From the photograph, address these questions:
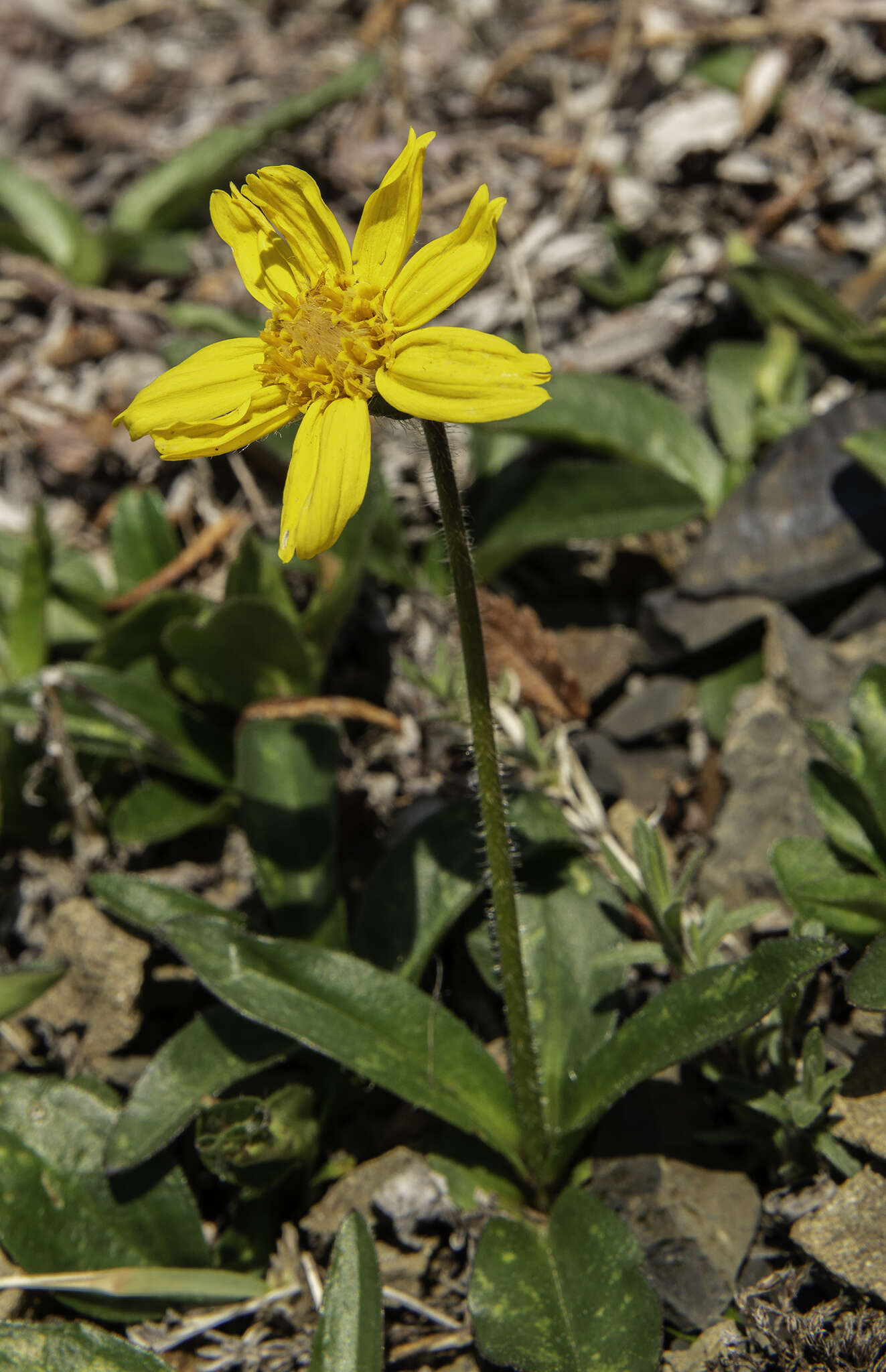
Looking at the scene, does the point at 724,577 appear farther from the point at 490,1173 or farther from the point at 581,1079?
the point at 490,1173

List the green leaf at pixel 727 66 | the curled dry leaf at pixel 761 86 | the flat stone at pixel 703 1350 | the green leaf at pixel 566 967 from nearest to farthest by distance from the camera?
the flat stone at pixel 703 1350
the green leaf at pixel 566 967
the curled dry leaf at pixel 761 86
the green leaf at pixel 727 66

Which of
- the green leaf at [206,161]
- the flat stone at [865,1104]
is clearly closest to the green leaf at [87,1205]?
the flat stone at [865,1104]

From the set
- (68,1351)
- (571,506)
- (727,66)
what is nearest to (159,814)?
(68,1351)

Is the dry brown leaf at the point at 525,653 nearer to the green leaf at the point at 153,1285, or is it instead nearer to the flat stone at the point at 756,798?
the flat stone at the point at 756,798

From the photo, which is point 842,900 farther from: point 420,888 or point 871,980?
point 420,888

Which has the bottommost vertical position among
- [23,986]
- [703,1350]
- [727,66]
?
[703,1350]

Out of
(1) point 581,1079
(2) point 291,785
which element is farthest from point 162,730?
(1) point 581,1079
